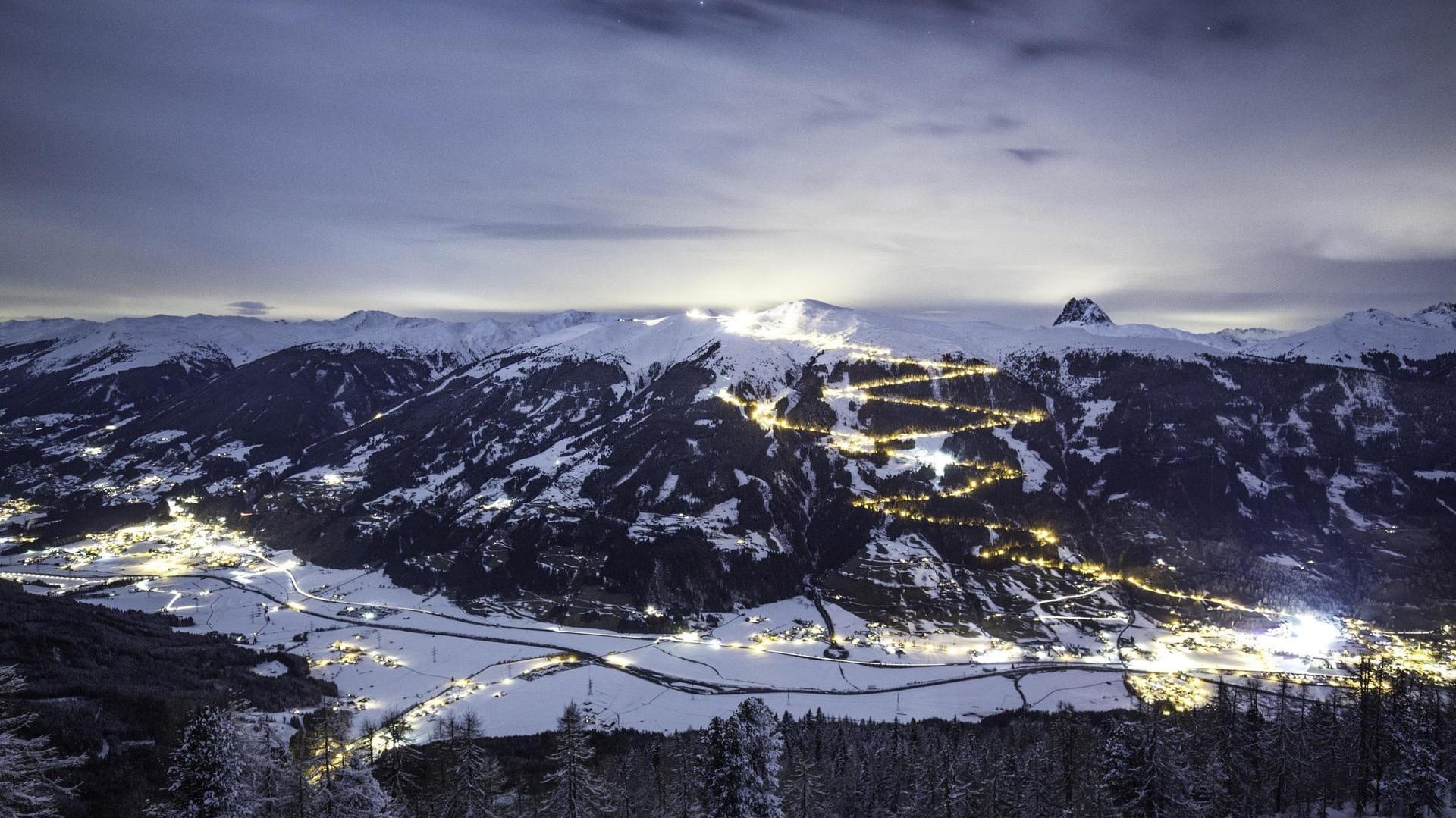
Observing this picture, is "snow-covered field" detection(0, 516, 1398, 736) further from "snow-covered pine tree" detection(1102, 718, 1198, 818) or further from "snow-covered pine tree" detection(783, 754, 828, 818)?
"snow-covered pine tree" detection(1102, 718, 1198, 818)

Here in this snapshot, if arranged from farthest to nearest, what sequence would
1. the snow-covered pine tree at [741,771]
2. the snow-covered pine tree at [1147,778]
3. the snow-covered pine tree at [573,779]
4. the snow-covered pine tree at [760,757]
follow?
the snow-covered pine tree at [1147,778]
the snow-covered pine tree at [573,779]
the snow-covered pine tree at [760,757]
the snow-covered pine tree at [741,771]

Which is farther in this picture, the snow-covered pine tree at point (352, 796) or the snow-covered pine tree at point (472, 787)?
the snow-covered pine tree at point (472, 787)

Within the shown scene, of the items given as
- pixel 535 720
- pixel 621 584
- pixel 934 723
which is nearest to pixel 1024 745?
pixel 934 723

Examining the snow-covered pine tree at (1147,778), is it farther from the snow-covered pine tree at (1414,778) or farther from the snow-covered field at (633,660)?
the snow-covered field at (633,660)

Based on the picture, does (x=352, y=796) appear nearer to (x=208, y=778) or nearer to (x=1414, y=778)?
(x=208, y=778)

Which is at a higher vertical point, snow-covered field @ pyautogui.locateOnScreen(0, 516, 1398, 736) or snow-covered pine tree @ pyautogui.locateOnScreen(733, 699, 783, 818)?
snow-covered pine tree @ pyautogui.locateOnScreen(733, 699, 783, 818)

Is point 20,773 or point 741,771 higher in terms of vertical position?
point 20,773

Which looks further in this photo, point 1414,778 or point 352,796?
point 1414,778

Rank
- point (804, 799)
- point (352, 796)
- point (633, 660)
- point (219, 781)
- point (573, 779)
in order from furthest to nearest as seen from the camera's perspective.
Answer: point (633, 660)
point (804, 799)
point (573, 779)
point (352, 796)
point (219, 781)

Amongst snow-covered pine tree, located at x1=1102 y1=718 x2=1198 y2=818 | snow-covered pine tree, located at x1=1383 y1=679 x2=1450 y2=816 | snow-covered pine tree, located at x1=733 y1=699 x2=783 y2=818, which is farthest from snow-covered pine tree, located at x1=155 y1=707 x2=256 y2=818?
snow-covered pine tree, located at x1=1383 y1=679 x2=1450 y2=816

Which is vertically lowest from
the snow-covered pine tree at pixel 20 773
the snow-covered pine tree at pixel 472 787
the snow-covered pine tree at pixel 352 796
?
the snow-covered pine tree at pixel 472 787

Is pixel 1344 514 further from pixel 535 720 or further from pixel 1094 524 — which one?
pixel 535 720

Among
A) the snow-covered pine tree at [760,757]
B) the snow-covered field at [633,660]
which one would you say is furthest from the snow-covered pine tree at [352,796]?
the snow-covered field at [633,660]

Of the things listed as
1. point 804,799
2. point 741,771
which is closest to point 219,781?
point 741,771
